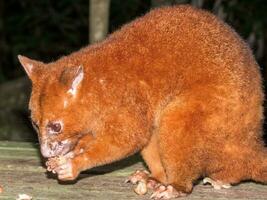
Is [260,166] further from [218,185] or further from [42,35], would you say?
[42,35]

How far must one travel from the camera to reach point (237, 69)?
5324mm

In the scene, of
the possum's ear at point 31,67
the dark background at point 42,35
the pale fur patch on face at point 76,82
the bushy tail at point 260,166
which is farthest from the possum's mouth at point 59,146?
the dark background at point 42,35

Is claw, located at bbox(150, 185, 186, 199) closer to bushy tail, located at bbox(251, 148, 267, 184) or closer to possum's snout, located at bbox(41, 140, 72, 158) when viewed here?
bushy tail, located at bbox(251, 148, 267, 184)

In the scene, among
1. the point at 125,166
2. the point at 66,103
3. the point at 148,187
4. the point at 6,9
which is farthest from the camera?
the point at 6,9

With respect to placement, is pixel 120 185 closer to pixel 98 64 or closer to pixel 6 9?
pixel 98 64

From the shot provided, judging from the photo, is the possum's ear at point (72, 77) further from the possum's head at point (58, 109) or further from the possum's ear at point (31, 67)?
the possum's ear at point (31, 67)

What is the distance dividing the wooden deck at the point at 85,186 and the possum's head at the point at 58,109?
1.05 ft

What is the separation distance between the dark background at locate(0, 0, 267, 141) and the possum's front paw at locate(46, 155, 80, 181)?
4571 millimetres

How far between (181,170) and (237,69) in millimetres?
739

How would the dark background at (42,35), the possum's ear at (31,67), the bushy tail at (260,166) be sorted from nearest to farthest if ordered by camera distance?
1. the possum's ear at (31,67)
2. the bushy tail at (260,166)
3. the dark background at (42,35)

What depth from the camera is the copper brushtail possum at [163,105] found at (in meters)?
5.17

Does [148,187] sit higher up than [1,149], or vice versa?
[148,187]

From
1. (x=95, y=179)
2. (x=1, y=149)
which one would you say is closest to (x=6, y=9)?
(x=1, y=149)

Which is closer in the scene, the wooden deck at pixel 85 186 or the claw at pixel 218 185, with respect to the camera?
the wooden deck at pixel 85 186
